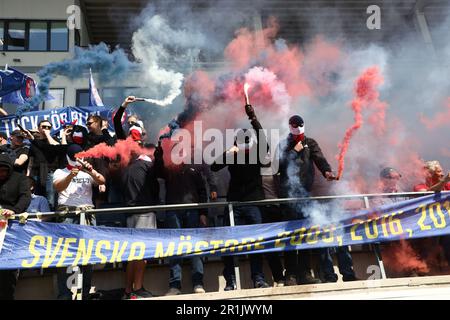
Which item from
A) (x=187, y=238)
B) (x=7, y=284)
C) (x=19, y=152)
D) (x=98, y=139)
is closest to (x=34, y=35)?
(x=19, y=152)

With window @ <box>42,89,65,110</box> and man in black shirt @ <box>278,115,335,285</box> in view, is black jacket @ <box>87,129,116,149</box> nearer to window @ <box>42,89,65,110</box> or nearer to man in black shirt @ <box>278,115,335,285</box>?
man in black shirt @ <box>278,115,335,285</box>

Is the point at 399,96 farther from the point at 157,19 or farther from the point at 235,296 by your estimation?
the point at 235,296

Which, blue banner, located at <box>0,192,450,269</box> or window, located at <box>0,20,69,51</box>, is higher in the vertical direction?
window, located at <box>0,20,69,51</box>

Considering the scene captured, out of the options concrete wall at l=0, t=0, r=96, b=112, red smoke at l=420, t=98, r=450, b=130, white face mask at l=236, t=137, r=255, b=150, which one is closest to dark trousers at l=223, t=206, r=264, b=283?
white face mask at l=236, t=137, r=255, b=150

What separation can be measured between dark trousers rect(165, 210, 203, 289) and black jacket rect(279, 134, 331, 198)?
1237 millimetres

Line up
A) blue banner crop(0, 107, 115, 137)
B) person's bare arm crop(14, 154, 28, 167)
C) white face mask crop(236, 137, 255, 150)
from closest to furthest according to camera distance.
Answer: white face mask crop(236, 137, 255, 150) → person's bare arm crop(14, 154, 28, 167) → blue banner crop(0, 107, 115, 137)

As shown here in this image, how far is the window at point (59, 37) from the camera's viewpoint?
15.7 metres

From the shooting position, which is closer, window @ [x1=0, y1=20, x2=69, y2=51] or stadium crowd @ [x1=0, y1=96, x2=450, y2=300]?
stadium crowd @ [x1=0, y1=96, x2=450, y2=300]

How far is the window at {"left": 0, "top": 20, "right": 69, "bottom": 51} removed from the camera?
1564 cm

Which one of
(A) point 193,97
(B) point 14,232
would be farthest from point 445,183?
(B) point 14,232

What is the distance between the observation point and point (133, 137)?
6.54m

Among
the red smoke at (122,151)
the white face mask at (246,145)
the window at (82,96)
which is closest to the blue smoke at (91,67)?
the window at (82,96)

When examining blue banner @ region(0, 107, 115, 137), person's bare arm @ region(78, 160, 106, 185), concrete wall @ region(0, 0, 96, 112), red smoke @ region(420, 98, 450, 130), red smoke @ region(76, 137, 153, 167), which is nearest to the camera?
person's bare arm @ region(78, 160, 106, 185)

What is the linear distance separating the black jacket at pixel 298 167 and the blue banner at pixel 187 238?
1.59 ft
